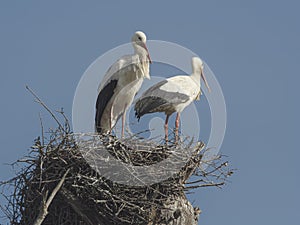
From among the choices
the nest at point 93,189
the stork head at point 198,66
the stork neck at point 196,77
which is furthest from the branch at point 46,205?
the stork head at point 198,66

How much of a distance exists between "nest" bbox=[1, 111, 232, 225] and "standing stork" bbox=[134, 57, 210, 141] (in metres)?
1.70

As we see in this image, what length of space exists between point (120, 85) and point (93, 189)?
268 centimetres

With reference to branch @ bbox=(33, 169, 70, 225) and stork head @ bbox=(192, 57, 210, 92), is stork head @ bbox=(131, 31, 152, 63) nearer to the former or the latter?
stork head @ bbox=(192, 57, 210, 92)

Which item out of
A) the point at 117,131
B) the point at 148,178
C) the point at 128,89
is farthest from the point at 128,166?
the point at 128,89

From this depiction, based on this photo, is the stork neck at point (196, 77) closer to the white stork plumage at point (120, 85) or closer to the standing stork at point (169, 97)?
the standing stork at point (169, 97)

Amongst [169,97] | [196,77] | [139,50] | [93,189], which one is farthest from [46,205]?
[196,77]

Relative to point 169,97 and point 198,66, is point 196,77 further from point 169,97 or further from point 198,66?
point 169,97

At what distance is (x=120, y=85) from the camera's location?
380 inches

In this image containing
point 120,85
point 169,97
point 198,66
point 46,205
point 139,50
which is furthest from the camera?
point 198,66

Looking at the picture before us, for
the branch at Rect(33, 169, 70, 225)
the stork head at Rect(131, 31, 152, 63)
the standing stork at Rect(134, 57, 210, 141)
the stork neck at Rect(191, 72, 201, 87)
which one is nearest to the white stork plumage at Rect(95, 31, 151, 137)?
the stork head at Rect(131, 31, 152, 63)

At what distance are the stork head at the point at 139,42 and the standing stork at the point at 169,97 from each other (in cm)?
48

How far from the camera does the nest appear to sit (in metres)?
7.09

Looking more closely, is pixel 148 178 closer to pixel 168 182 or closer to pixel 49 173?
pixel 168 182

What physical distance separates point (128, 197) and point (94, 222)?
0.38m
